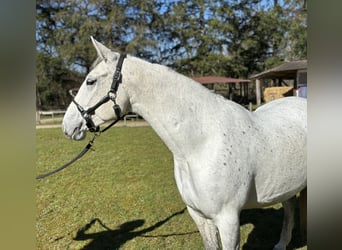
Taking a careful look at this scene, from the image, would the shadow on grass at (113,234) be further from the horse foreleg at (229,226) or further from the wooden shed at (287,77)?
the wooden shed at (287,77)

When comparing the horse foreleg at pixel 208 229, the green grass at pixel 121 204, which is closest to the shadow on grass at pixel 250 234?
the green grass at pixel 121 204

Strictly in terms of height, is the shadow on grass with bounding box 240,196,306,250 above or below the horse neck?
below

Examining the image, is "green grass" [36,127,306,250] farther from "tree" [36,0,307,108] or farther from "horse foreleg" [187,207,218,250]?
"tree" [36,0,307,108]

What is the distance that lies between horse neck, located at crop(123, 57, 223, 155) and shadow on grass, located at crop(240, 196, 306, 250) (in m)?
1.40

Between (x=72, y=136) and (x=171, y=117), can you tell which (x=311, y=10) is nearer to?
(x=171, y=117)

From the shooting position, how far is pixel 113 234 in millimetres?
2533

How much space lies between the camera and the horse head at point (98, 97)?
4.10 ft

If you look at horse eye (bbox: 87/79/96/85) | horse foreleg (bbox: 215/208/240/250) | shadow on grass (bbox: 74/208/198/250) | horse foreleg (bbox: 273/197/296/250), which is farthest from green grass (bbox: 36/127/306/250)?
horse eye (bbox: 87/79/96/85)

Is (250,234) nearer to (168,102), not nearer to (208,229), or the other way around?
(208,229)

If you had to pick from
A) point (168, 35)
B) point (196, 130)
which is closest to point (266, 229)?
point (196, 130)

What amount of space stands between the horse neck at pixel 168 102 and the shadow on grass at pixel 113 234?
1482 mm

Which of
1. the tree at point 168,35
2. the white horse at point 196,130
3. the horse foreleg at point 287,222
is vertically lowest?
the horse foreleg at point 287,222

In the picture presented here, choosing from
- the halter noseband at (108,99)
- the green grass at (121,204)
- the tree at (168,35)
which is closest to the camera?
the halter noseband at (108,99)

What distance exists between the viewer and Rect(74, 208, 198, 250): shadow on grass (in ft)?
7.78
